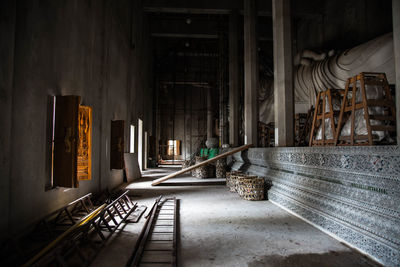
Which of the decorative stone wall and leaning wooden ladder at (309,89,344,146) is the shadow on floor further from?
leaning wooden ladder at (309,89,344,146)

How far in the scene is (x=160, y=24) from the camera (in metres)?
13.3

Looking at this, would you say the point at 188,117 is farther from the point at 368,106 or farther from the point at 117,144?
the point at 368,106

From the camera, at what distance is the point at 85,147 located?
4293mm

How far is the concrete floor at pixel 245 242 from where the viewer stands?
2.13 metres

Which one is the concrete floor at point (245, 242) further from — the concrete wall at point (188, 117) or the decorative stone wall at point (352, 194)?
the concrete wall at point (188, 117)

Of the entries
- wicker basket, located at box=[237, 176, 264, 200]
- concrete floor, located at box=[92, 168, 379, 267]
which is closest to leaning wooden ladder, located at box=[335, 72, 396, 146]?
concrete floor, located at box=[92, 168, 379, 267]

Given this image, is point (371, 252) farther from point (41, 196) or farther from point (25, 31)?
point (25, 31)

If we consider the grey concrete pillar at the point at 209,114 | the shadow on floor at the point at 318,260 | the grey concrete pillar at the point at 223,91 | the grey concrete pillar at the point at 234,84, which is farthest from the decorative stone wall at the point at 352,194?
the grey concrete pillar at the point at 209,114

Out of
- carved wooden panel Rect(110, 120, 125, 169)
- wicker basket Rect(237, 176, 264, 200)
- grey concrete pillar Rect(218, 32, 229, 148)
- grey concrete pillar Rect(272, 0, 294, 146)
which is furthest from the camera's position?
grey concrete pillar Rect(218, 32, 229, 148)

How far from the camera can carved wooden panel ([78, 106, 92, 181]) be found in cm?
418

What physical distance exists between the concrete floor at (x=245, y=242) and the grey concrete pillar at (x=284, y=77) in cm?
179

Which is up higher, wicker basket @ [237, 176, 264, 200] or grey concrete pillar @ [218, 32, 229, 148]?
grey concrete pillar @ [218, 32, 229, 148]

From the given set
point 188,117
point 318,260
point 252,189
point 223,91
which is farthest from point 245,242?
point 188,117

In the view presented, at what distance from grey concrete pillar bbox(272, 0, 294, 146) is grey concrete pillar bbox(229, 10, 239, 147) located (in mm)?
5031
